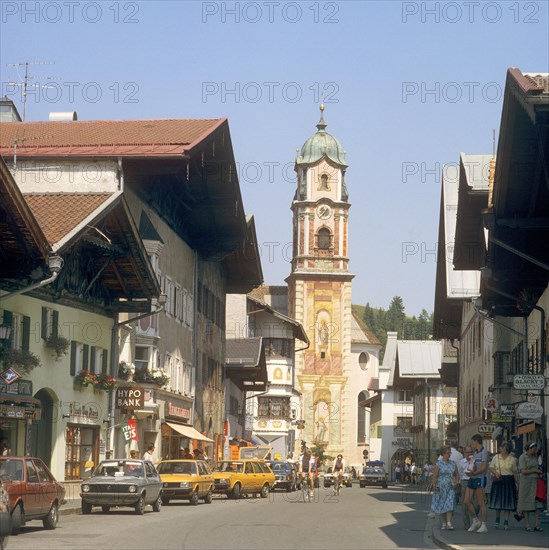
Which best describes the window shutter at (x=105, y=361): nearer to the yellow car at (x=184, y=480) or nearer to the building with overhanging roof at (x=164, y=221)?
the building with overhanging roof at (x=164, y=221)

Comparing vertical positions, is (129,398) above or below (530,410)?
above

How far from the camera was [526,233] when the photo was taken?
30.5m

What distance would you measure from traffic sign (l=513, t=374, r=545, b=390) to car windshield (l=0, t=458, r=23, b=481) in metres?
10.7

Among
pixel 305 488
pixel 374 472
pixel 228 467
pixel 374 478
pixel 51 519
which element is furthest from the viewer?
pixel 374 472

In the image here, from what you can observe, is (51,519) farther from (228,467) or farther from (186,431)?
(186,431)

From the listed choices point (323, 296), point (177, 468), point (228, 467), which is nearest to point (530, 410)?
point (177, 468)

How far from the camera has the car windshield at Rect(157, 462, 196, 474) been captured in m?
37.2

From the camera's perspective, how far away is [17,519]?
62.7ft

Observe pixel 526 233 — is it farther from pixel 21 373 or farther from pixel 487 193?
pixel 21 373

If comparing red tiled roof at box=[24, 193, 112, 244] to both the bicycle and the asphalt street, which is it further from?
the bicycle

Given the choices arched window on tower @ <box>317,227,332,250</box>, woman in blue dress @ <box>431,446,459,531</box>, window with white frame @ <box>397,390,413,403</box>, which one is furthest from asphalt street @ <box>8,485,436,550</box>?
arched window on tower @ <box>317,227,332,250</box>

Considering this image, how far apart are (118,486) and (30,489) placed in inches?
280

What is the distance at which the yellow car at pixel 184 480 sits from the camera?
36.4 m

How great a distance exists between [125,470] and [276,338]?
63158 millimetres
